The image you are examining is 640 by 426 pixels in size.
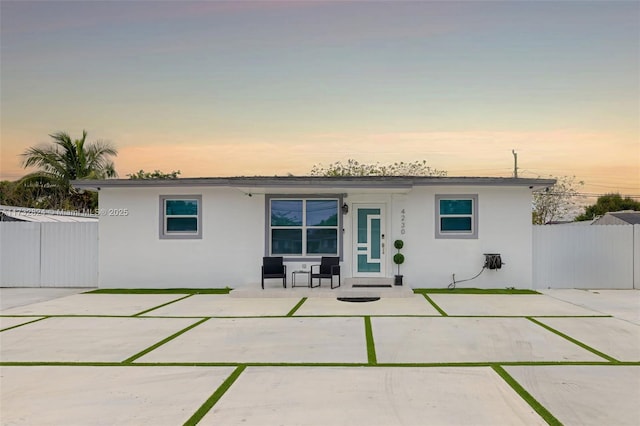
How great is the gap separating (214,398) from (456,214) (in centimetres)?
958

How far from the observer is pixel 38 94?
16.8 meters

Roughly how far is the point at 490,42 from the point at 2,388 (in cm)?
1489

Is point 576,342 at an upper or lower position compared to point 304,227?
lower

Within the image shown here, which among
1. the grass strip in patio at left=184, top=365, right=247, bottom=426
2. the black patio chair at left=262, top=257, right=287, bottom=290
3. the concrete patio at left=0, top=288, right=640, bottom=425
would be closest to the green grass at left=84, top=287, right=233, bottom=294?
the black patio chair at left=262, top=257, right=287, bottom=290

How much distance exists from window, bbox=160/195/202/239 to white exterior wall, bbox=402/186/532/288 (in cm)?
572

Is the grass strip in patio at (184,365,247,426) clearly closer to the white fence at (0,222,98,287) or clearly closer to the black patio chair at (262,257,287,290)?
the black patio chair at (262,257,287,290)

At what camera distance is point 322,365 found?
219 inches

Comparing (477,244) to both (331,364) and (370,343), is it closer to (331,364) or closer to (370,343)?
(370,343)

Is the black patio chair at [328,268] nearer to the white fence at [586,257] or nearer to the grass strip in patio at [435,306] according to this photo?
the grass strip in patio at [435,306]

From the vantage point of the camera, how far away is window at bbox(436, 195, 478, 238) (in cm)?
1248

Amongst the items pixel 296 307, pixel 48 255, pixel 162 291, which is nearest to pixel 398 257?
pixel 296 307

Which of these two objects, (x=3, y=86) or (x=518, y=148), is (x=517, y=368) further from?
(x=518, y=148)

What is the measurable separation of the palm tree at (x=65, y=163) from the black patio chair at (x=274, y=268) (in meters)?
12.6

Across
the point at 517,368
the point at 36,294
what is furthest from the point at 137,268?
the point at 517,368
